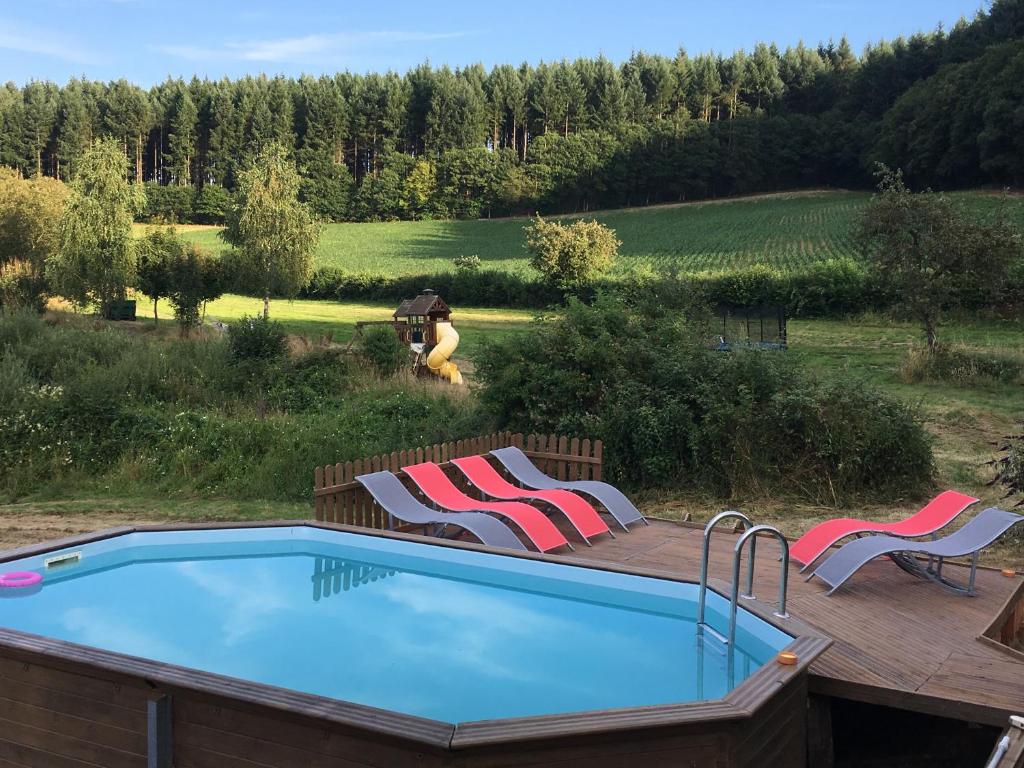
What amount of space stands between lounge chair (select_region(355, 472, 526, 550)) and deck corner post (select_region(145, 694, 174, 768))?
316cm

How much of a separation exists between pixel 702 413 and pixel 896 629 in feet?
16.5

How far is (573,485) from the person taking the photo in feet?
27.1

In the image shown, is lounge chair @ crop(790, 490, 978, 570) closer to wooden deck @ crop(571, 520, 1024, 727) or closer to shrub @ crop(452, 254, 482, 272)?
wooden deck @ crop(571, 520, 1024, 727)

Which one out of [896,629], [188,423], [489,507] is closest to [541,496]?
[489,507]

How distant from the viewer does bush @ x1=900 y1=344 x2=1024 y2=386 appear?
16.7 m

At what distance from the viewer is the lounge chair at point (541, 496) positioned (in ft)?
24.2

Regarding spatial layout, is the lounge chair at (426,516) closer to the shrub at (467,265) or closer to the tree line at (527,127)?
the shrub at (467,265)

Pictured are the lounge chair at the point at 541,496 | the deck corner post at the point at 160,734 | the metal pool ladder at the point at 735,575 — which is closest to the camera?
the deck corner post at the point at 160,734

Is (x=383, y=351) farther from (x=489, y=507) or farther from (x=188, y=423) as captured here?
(x=489, y=507)

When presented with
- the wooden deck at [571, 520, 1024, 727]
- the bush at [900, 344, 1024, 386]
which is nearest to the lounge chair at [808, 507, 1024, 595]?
the wooden deck at [571, 520, 1024, 727]

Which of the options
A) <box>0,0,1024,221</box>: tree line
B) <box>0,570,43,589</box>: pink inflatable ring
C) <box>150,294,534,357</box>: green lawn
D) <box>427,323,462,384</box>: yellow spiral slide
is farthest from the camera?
<box>0,0,1024,221</box>: tree line

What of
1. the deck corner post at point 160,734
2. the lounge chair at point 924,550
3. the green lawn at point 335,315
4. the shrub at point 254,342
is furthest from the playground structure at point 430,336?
the deck corner post at point 160,734

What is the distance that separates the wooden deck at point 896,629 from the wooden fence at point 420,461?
1672 mm

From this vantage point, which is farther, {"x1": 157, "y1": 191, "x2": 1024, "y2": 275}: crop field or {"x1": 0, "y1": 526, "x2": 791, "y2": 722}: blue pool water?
{"x1": 157, "y1": 191, "x2": 1024, "y2": 275}: crop field
